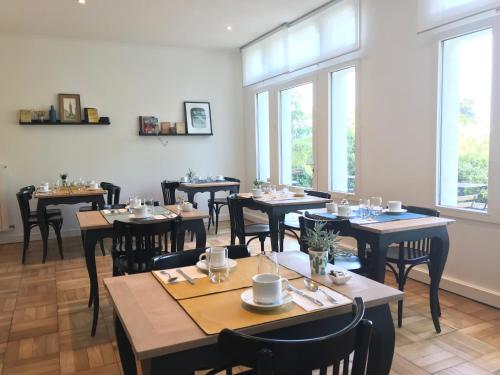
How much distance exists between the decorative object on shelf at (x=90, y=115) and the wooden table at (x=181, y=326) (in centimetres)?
504

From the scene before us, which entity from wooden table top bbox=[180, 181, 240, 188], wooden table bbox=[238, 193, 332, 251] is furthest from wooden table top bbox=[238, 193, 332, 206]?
wooden table top bbox=[180, 181, 240, 188]

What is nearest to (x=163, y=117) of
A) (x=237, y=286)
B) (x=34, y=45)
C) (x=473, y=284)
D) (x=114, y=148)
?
(x=114, y=148)

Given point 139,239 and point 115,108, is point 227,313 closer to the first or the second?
point 139,239

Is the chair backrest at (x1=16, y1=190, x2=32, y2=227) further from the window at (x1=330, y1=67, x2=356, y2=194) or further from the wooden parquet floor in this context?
the window at (x1=330, y1=67, x2=356, y2=194)

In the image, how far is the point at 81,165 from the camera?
629 cm

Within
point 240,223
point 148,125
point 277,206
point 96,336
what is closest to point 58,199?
point 148,125

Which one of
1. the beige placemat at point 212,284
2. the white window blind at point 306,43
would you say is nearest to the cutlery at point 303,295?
the beige placemat at point 212,284

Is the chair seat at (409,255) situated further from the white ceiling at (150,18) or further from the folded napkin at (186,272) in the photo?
the white ceiling at (150,18)

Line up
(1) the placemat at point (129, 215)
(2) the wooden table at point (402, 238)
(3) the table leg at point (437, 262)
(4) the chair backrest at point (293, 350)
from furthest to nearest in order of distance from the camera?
(1) the placemat at point (129, 215)
(3) the table leg at point (437, 262)
(2) the wooden table at point (402, 238)
(4) the chair backrest at point (293, 350)

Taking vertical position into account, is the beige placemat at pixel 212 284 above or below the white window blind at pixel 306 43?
below

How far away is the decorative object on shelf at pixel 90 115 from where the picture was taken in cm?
622

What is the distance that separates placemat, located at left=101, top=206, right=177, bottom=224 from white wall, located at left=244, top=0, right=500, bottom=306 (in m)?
2.20

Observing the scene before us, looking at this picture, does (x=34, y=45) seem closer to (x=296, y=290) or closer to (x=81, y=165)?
(x=81, y=165)

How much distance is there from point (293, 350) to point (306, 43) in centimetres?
490
